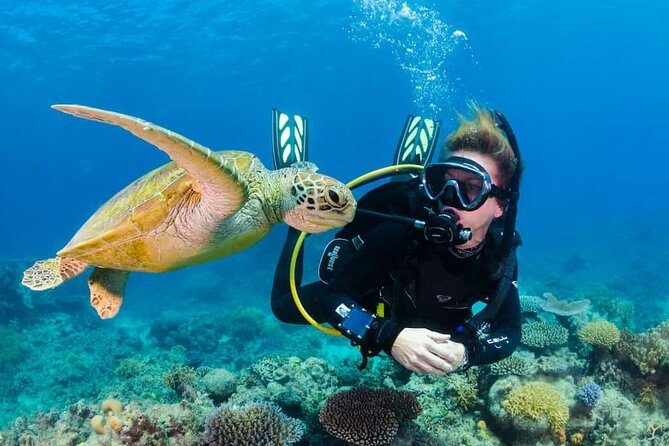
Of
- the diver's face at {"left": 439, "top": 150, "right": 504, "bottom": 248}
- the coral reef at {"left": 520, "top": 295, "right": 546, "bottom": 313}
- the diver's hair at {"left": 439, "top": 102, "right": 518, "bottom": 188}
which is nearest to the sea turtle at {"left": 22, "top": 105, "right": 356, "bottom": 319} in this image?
the diver's face at {"left": 439, "top": 150, "right": 504, "bottom": 248}

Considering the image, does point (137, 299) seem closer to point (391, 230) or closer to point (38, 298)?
point (38, 298)

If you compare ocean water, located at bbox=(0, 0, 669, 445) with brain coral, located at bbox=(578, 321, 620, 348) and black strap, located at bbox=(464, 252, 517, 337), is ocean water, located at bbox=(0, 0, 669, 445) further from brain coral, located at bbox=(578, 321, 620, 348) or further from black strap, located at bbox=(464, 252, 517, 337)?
black strap, located at bbox=(464, 252, 517, 337)

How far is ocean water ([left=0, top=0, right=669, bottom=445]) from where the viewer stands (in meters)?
9.07

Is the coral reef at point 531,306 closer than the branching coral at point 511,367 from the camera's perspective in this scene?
No

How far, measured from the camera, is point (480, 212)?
96.3 inches

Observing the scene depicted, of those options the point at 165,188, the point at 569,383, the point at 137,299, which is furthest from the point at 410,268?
the point at 137,299

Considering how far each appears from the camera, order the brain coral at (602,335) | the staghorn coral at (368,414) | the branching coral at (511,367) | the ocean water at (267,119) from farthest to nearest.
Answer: the ocean water at (267,119) → the brain coral at (602,335) → the branching coral at (511,367) → the staghorn coral at (368,414)

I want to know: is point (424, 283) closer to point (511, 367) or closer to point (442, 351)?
point (442, 351)

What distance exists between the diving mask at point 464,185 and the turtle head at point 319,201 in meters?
0.56

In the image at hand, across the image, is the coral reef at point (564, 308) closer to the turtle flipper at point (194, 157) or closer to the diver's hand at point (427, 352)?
the diver's hand at point (427, 352)

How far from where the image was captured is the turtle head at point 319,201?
A: 231 centimetres

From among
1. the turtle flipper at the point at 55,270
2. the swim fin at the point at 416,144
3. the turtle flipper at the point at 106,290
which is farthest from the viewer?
the swim fin at the point at 416,144

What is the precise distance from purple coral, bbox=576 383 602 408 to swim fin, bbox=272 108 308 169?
3323 mm

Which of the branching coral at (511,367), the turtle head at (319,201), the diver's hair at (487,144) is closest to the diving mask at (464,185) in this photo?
the diver's hair at (487,144)
